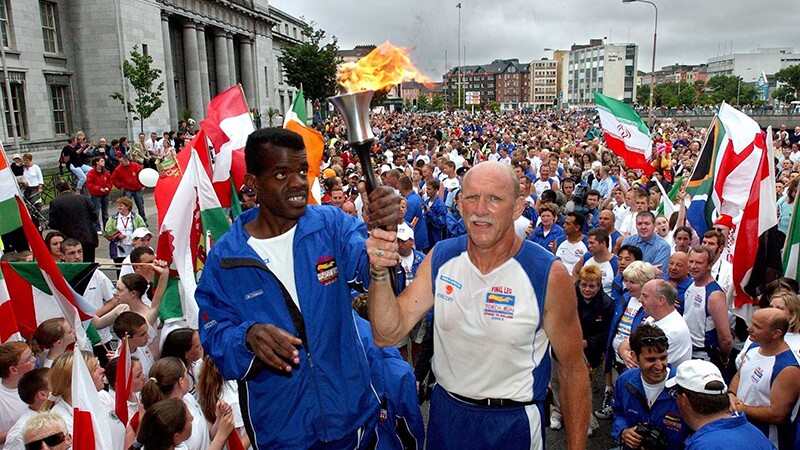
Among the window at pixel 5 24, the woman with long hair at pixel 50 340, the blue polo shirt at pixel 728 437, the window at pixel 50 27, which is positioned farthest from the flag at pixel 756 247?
the window at pixel 50 27

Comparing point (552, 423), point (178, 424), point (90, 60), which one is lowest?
point (552, 423)

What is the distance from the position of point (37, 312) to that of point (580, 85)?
17327 cm

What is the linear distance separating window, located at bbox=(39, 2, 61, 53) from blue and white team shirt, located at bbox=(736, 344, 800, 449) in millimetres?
31666

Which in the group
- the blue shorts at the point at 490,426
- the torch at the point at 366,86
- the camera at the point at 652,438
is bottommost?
the camera at the point at 652,438

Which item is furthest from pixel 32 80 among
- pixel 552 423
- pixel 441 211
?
pixel 552 423

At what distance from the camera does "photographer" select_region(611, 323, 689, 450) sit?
13.6ft

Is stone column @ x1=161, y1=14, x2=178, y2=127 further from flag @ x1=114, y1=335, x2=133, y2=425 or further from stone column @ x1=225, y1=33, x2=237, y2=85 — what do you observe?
flag @ x1=114, y1=335, x2=133, y2=425

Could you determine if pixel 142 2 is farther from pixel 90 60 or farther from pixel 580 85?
pixel 580 85

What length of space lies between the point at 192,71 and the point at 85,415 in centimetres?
4301

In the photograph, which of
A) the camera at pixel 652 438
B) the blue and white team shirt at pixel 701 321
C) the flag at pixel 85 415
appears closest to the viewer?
the flag at pixel 85 415

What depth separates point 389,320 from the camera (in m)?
2.73

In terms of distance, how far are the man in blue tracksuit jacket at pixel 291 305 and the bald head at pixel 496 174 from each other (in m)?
0.60

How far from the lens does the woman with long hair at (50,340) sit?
4699 mm

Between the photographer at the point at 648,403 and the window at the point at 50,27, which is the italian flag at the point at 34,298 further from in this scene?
the window at the point at 50,27
